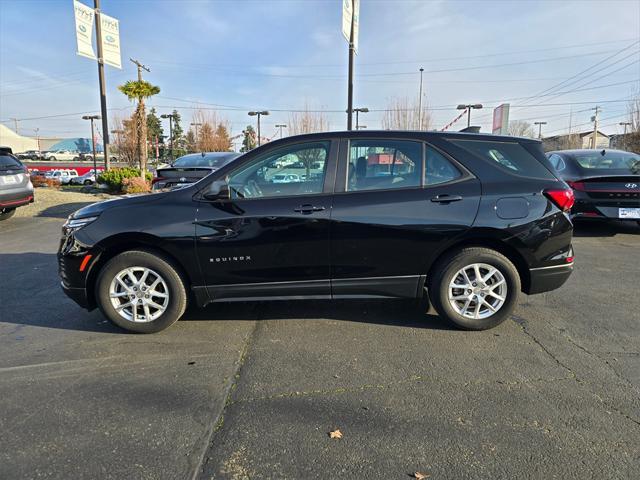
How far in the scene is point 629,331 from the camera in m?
3.84

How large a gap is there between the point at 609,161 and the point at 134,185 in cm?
1337

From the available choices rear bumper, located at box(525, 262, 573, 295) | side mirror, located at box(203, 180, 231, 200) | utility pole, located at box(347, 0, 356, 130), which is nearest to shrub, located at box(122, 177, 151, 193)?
utility pole, located at box(347, 0, 356, 130)

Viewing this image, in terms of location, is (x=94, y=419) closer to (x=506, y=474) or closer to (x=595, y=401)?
(x=506, y=474)

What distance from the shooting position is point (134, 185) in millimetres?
14562

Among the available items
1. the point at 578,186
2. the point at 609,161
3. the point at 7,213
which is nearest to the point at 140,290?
the point at 578,186

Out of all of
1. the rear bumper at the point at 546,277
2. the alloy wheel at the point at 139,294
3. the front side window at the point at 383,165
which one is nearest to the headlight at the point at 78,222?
the alloy wheel at the point at 139,294

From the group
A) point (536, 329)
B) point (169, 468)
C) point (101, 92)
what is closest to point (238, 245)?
point (169, 468)

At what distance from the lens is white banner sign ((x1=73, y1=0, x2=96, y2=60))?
14.2 metres

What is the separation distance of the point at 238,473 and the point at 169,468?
1.17ft

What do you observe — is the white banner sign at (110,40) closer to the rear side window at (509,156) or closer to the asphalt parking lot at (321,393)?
the asphalt parking lot at (321,393)

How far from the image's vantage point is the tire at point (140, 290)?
3.69 metres

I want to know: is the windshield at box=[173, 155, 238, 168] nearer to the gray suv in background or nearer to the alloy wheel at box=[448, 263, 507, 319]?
the gray suv in background

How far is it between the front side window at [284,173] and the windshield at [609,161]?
640cm

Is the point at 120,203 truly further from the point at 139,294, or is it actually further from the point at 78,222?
the point at 139,294
